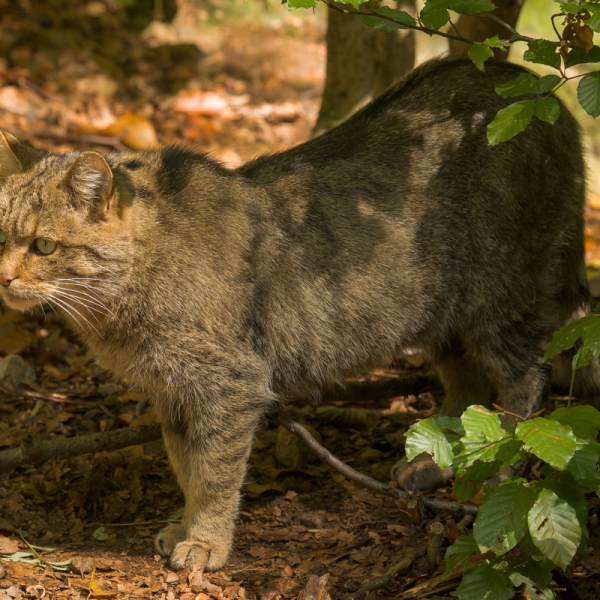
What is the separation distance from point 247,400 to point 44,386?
203cm

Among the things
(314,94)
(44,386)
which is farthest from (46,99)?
(44,386)

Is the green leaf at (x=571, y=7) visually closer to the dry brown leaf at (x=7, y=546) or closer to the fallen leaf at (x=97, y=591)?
the fallen leaf at (x=97, y=591)

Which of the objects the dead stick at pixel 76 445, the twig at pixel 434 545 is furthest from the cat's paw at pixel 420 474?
the dead stick at pixel 76 445

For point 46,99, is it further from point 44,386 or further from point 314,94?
point 44,386

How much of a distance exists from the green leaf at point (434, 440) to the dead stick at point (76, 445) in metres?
1.88

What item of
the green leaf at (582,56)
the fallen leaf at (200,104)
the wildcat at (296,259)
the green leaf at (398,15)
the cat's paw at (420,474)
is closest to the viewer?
the green leaf at (582,56)

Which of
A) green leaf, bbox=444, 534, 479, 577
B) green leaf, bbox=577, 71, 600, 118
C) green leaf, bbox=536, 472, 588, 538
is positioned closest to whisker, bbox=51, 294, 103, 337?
green leaf, bbox=444, 534, 479, 577

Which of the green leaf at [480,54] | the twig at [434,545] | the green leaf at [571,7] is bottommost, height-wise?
the twig at [434,545]

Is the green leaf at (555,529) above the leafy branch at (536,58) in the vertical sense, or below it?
below

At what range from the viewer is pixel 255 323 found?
3.76 m

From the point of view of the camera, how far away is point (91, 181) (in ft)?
11.3

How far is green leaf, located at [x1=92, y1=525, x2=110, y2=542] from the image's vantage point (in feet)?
12.9

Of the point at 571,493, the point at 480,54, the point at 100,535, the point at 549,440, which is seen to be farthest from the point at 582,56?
the point at 100,535

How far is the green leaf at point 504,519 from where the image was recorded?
2596mm
